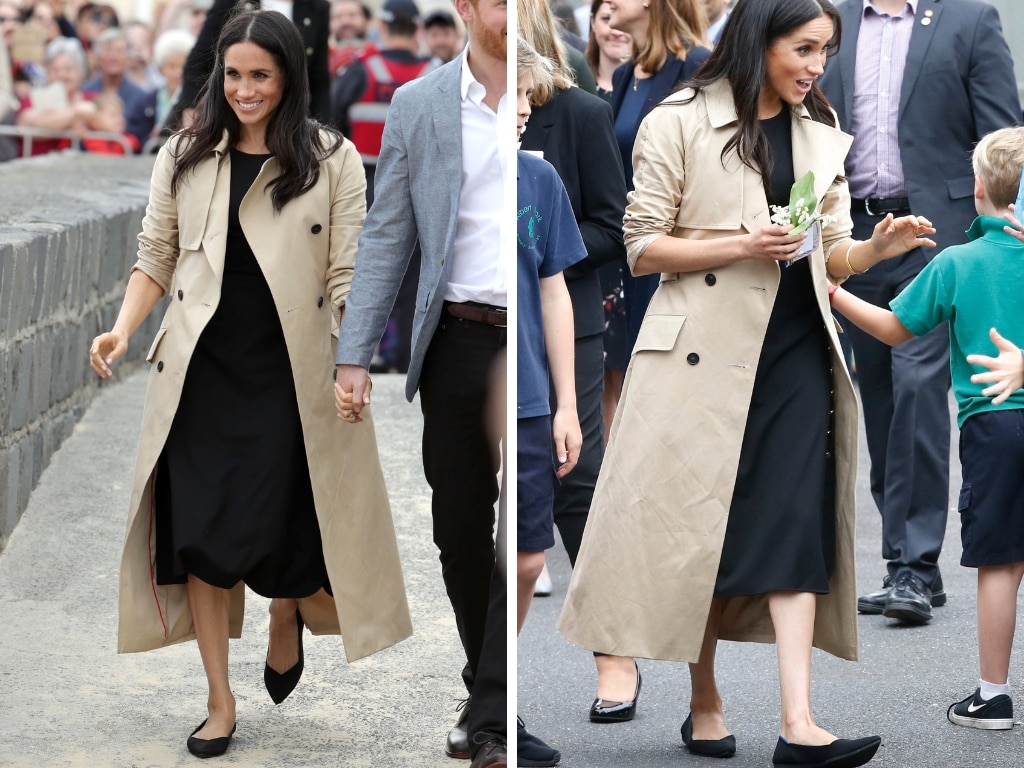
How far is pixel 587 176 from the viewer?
147 inches

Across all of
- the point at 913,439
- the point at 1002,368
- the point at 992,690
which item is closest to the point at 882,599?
the point at 913,439

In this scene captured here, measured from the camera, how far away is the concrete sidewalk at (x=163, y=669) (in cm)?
435

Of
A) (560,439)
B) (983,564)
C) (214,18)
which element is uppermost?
(214,18)

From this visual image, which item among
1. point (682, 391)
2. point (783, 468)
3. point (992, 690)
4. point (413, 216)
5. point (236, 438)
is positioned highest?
point (413, 216)

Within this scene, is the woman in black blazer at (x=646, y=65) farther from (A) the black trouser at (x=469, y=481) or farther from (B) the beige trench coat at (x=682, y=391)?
(A) the black trouser at (x=469, y=481)

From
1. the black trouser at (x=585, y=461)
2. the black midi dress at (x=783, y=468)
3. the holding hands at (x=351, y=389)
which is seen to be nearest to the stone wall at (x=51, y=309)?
the holding hands at (x=351, y=389)

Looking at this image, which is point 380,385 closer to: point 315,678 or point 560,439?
point 315,678

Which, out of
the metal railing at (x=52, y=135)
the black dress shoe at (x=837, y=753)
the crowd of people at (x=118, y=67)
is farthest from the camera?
the metal railing at (x=52, y=135)

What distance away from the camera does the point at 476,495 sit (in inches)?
153

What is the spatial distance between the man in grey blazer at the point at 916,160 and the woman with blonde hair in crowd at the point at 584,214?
1613 mm

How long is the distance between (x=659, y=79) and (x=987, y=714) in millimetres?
1694

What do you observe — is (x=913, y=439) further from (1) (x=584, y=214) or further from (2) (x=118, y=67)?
(2) (x=118, y=67)

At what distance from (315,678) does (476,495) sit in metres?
1.22

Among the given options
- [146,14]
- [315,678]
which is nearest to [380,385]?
[315,678]
